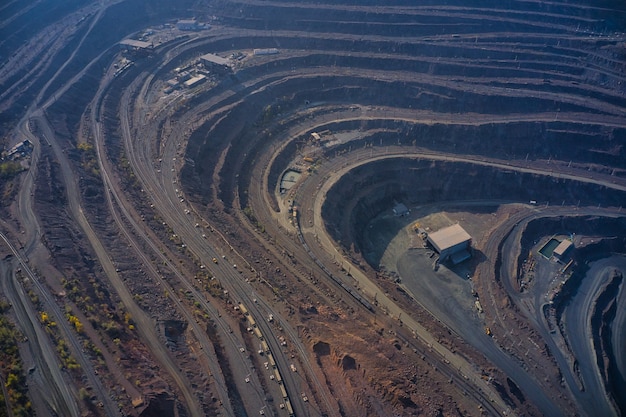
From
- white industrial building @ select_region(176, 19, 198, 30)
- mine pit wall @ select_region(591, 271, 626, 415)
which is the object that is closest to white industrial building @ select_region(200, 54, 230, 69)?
white industrial building @ select_region(176, 19, 198, 30)

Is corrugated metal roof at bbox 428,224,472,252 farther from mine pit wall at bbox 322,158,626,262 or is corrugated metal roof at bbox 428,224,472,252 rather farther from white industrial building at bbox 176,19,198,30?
white industrial building at bbox 176,19,198,30

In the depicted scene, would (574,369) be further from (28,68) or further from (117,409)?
(28,68)

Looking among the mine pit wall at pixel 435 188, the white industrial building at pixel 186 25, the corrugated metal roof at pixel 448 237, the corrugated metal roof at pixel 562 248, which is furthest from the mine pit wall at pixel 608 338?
the white industrial building at pixel 186 25

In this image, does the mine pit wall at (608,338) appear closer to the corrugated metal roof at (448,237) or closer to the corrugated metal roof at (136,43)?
the corrugated metal roof at (448,237)

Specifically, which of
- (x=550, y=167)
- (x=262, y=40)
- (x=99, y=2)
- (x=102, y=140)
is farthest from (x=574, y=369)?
(x=99, y=2)

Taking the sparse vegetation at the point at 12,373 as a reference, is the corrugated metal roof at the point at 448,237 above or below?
below

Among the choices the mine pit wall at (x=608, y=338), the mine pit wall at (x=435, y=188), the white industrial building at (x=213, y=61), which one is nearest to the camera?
the mine pit wall at (x=608, y=338)
